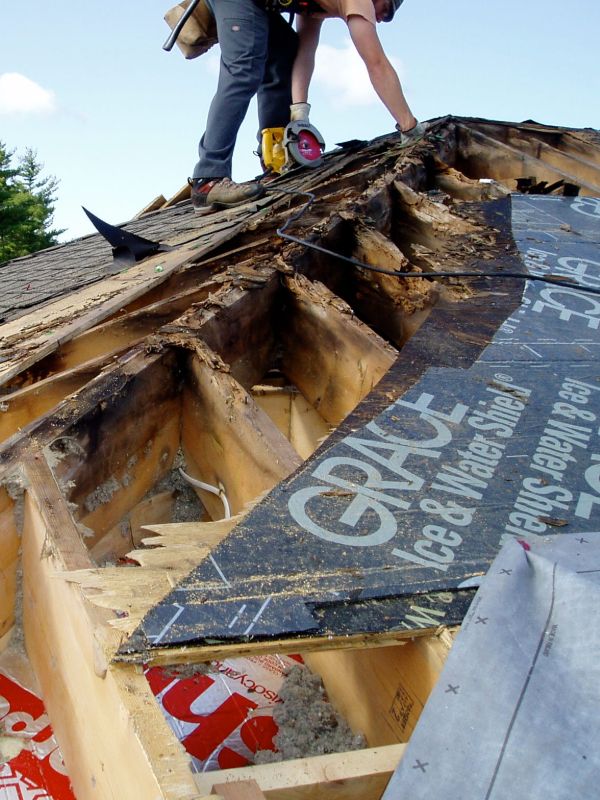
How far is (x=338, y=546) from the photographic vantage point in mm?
1447

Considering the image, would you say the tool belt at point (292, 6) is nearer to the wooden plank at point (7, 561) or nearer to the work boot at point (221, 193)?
the work boot at point (221, 193)

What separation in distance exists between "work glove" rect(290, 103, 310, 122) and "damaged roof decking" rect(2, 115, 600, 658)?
1545 millimetres

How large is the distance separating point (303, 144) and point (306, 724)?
4.53 m

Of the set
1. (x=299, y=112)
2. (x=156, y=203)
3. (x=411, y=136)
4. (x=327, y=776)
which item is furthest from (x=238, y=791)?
(x=156, y=203)

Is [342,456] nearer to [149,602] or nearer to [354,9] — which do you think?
[149,602]

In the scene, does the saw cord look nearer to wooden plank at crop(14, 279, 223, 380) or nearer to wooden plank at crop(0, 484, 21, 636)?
wooden plank at crop(14, 279, 223, 380)

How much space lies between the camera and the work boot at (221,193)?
14.5 ft

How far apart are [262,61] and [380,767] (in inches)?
174

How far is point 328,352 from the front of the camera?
2.52 metres

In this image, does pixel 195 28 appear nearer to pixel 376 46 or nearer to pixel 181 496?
pixel 376 46

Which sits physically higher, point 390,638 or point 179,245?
point 179,245

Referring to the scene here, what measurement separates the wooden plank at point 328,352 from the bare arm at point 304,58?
10.9ft

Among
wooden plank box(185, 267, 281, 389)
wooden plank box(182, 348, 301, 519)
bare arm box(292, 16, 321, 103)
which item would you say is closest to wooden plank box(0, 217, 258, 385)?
wooden plank box(185, 267, 281, 389)

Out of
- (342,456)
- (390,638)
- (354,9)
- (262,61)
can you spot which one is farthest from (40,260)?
(390,638)
